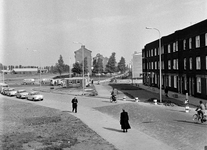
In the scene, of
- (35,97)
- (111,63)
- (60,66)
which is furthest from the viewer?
(111,63)

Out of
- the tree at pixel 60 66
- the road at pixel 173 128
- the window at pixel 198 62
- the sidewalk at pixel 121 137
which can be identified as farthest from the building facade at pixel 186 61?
the tree at pixel 60 66

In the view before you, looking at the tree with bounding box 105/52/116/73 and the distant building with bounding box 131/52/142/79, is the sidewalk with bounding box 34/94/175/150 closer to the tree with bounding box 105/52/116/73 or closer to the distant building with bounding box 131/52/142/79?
the distant building with bounding box 131/52/142/79

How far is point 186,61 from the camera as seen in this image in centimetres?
3700

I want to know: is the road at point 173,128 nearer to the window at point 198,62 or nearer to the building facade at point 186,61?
the building facade at point 186,61

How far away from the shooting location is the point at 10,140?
13445mm

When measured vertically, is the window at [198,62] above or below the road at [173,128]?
above

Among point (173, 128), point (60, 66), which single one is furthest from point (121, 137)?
point (60, 66)

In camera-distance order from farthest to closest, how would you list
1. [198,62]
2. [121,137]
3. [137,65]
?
[137,65] → [198,62] → [121,137]

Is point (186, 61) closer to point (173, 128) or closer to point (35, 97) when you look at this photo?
point (35, 97)

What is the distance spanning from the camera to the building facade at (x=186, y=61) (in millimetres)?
31266

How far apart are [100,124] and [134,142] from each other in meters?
5.16

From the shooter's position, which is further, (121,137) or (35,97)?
(35,97)

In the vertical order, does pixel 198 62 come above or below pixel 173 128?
above

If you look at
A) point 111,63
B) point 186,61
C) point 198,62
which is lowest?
point 198,62
